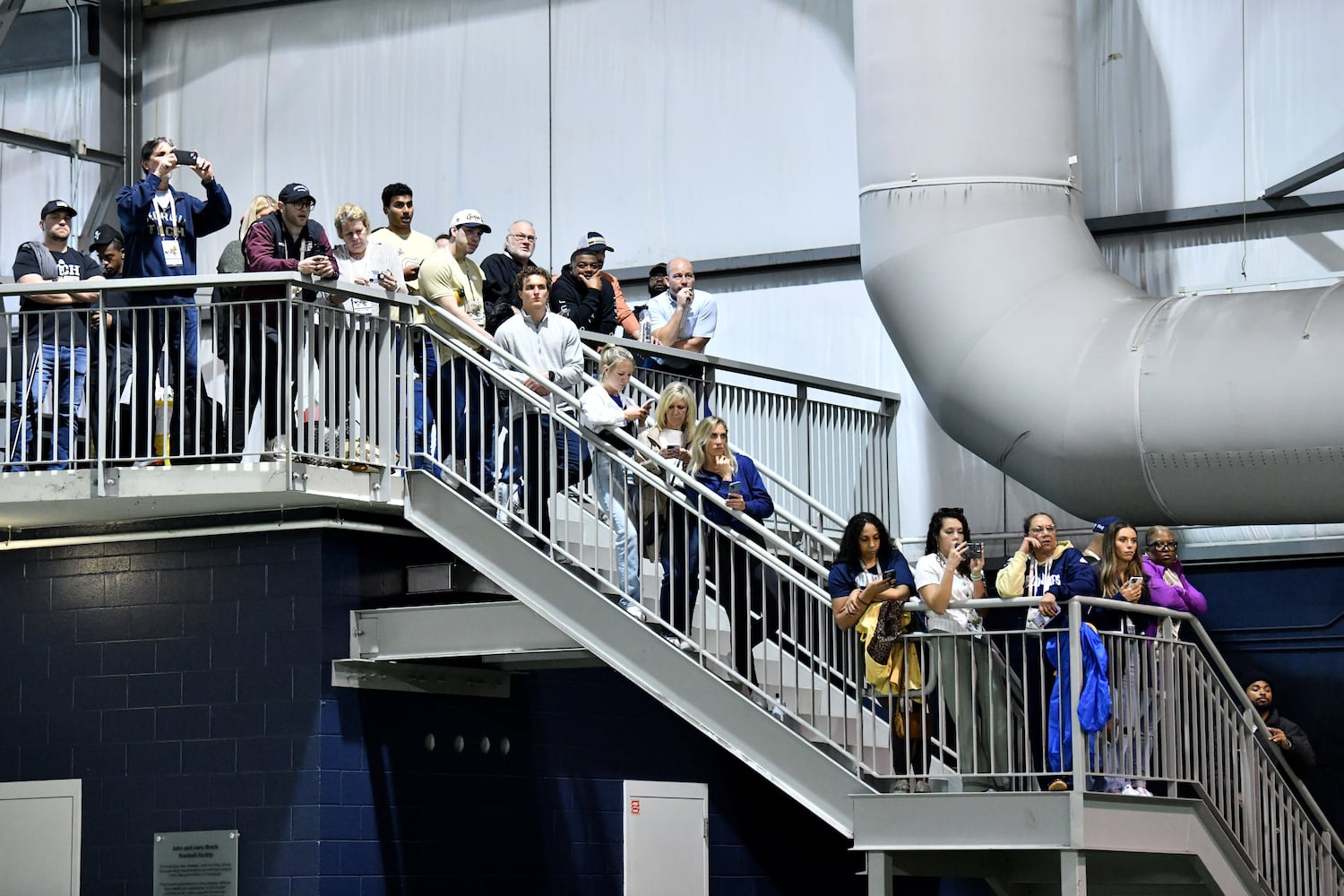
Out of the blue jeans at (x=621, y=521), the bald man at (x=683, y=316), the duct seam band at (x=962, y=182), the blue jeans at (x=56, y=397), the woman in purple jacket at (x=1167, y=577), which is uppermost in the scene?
the duct seam band at (x=962, y=182)

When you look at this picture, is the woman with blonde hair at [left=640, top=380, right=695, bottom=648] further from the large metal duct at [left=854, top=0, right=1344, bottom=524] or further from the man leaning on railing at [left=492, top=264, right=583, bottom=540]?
the large metal duct at [left=854, top=0, right=1344, bottom=524]

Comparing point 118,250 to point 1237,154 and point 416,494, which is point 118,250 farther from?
point 1237,154

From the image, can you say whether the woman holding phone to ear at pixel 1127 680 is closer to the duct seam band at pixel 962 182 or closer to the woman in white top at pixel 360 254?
the duct seam band at pixel 962 182

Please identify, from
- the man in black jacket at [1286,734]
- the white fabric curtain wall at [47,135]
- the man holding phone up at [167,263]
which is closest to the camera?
the man holding phone up at [167,263]

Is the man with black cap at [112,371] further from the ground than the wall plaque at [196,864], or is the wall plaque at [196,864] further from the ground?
the man with black cap at [112,371]

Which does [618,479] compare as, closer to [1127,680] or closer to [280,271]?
[280,271]

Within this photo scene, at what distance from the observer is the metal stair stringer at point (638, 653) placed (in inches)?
434

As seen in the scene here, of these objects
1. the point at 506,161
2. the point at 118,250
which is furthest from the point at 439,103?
the point at 118,250

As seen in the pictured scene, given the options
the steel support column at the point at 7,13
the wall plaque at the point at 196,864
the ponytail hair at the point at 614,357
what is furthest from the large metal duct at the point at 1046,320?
the steel support column at the point at 7,13

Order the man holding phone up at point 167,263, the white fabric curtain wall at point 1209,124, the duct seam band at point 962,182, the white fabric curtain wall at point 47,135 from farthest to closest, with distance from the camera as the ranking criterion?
1. the white fabric curtain wall at point 47,135
2. the white fabric curtain wall at point 1209,124
3. the duct seam band at point 962,182
4. the man holding phone up at point 167,263

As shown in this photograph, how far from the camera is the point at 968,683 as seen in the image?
10820 mm

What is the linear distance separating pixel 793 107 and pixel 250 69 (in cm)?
542

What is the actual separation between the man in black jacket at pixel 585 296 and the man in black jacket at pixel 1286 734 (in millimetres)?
5213

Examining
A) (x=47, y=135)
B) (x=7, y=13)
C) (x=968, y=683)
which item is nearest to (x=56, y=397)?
(x=968, y=683)
